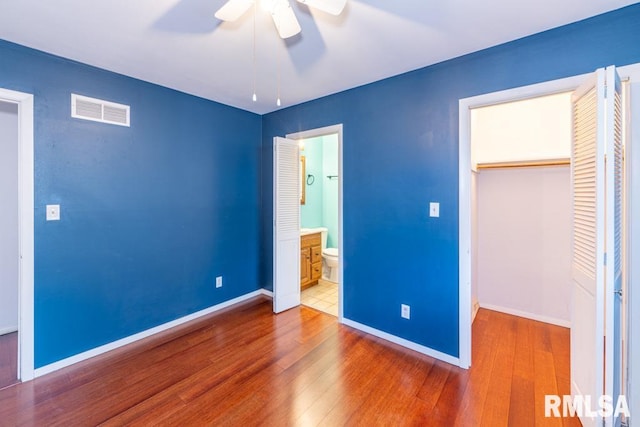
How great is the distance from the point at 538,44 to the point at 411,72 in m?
0.90

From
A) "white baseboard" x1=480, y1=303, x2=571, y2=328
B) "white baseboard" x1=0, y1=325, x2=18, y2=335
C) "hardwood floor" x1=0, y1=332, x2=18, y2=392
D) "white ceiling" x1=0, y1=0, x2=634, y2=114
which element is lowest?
"hardwood floor" x1=0, y1=332, x2=18, y2=392

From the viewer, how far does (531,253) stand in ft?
9.89

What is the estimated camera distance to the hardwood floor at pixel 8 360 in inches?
81.4

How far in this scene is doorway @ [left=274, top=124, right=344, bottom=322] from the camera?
310 cm

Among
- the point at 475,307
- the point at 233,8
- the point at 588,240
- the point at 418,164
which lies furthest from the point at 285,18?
the point at 475,307

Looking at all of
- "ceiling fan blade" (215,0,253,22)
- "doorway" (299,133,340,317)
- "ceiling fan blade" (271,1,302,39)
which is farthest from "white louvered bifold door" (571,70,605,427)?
"doorway" (299,133,340,317)

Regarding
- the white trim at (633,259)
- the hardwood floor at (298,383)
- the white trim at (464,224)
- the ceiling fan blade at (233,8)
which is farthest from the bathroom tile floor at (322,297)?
the ceiling fan blade at (233,8)

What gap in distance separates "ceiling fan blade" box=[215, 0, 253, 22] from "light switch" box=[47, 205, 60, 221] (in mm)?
1972

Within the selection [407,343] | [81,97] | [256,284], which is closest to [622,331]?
[407,343]

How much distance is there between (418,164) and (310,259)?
2279 millimetres

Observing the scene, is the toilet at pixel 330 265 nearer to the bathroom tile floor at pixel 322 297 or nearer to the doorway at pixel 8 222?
the bathroom tile floor at pixel 322 297

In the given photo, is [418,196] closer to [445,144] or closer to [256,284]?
[445,144]

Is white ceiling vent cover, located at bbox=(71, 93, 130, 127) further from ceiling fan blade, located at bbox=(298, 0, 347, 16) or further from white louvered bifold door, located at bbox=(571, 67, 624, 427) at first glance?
white louvered bifold door, located at bbox=(571, 67, 624, 427)

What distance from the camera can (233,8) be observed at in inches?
57.5
